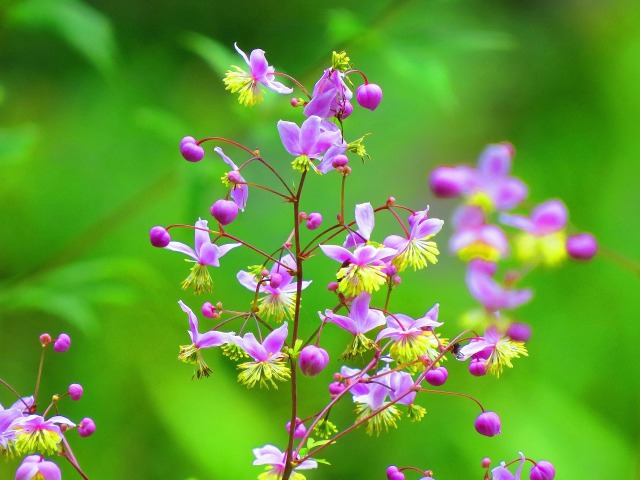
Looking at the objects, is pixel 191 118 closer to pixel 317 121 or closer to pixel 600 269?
pixel 600 269

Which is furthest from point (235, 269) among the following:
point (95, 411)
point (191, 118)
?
point (191, 118)

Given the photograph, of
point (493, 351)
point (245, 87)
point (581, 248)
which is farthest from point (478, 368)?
point (581, 248)

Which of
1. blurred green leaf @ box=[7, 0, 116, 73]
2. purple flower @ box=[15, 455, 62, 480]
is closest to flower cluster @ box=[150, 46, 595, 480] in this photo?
purple flower @ box=[15, 455, 62, 480]

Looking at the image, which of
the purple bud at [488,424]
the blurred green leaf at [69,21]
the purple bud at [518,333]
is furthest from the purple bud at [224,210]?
the blurred green leaf at [69,21]

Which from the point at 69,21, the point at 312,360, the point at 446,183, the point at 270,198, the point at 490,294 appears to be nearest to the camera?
the point at 312,360

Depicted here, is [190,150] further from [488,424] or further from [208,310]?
[488,424]

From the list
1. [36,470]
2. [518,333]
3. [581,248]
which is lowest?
[36,470]

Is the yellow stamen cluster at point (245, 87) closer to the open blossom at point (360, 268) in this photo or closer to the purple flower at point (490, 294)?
the open blossom at point (360, 268)
